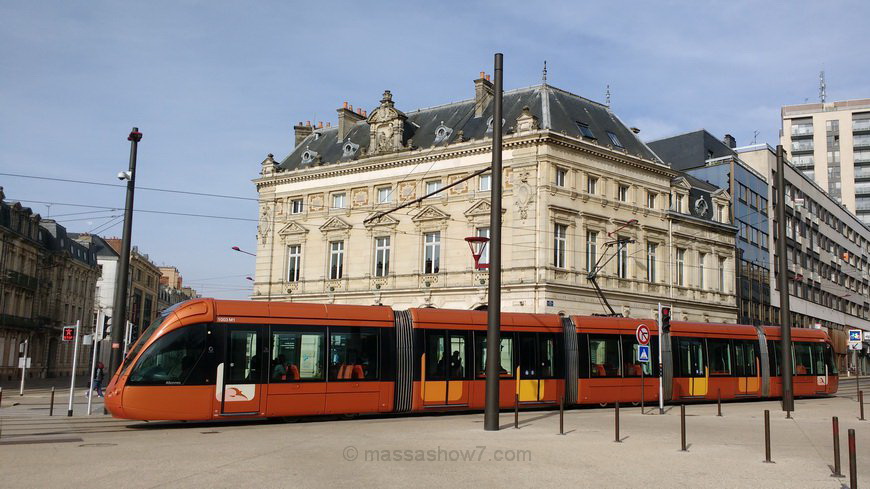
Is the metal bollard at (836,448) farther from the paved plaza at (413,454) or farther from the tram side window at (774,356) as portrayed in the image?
the tram side window at (774,356)

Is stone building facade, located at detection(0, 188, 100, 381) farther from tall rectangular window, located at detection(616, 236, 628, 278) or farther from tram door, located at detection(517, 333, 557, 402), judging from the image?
tram door, located at detection(517, 333, 557, 402)

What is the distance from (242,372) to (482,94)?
93.2 ft

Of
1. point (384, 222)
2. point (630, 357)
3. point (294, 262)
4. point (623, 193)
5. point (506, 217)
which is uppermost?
point (623, 193)

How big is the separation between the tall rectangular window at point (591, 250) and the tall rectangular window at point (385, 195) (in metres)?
10.6

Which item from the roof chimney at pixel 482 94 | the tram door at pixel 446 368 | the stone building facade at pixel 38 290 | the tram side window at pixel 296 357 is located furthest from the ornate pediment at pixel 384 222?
the tram side window at pixel 296 357

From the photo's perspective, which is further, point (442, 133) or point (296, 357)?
point (442, 133)

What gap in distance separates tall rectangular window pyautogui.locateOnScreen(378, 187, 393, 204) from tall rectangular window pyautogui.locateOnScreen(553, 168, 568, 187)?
30.2 ft

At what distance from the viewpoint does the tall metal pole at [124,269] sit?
19891 millimetres

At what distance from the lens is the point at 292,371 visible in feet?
61.0

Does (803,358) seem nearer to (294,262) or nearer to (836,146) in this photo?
(294,262)

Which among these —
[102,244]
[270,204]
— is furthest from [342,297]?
[102,244]

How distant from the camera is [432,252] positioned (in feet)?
136

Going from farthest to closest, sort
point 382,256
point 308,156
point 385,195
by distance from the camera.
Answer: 1. point 308,156
2. point 385,195
3. point 382,256

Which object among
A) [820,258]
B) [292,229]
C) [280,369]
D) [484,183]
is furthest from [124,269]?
[820,258]
